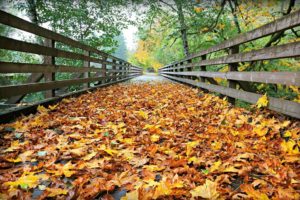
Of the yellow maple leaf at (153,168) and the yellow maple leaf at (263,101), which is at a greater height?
the yellow maple leaf at (263,101)

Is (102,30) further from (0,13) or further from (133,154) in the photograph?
(133,154)

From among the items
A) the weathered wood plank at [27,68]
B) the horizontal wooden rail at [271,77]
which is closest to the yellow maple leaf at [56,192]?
the weathered wood plank at [27,68]

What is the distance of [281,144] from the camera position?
7.79 feet

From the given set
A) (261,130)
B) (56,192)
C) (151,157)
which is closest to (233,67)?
(261,130)

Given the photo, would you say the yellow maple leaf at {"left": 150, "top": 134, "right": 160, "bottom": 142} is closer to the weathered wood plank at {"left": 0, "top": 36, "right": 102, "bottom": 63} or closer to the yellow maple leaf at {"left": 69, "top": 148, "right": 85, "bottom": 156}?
the yellow maple leaf at {"left": 69, "top": 148, "right": 85, "bottom": 156}

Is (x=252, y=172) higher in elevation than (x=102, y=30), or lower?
lower

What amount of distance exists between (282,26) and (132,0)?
1170 centimetres

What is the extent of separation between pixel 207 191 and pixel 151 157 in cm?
76

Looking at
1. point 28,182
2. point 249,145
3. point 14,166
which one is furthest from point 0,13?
point 249,145

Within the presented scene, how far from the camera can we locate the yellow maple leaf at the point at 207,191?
5.11 ft

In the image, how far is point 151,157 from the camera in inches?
89.5

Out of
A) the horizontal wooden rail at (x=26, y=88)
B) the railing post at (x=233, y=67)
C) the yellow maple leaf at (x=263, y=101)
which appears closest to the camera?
the horizontal wooden rail at (x=26, y=88)

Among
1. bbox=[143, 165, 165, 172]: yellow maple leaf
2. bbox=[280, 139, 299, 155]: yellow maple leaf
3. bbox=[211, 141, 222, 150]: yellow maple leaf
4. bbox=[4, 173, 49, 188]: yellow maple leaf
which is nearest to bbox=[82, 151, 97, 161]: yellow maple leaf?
bbox=[4, 173, 49, 188]: yellow maple leaf

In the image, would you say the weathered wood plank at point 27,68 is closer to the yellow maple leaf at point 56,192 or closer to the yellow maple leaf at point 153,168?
the yellow maple leaf at point 56,192
